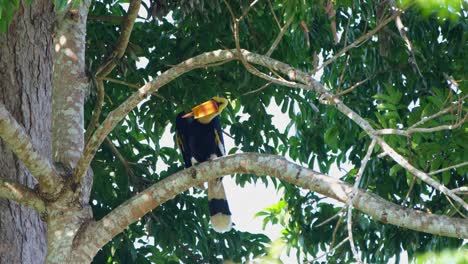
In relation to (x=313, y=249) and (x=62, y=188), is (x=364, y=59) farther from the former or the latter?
(x=62, y=188)

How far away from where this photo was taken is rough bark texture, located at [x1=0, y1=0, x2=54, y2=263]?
5.56 meters

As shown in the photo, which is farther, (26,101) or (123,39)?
(123,39)

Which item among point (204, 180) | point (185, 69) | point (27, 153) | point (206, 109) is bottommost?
point (204, 180)

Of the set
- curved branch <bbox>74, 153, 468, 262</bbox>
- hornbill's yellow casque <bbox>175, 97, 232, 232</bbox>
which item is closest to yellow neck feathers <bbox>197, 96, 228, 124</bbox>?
hornbill's yellow casque <bbox>175, 97, 232, 232</bbox>

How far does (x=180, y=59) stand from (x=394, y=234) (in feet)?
6.77

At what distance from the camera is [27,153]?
4.96m

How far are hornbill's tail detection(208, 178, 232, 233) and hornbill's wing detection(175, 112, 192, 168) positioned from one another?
16.8 inches

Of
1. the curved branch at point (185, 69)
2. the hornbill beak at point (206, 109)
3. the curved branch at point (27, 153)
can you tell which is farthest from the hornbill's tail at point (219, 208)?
the curved branch at point (27, 153)

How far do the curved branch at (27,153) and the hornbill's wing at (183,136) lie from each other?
245 cm

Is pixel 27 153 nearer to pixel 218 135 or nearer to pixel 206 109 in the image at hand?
pixel 206 109

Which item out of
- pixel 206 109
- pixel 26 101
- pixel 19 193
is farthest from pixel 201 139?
pixel 19 193

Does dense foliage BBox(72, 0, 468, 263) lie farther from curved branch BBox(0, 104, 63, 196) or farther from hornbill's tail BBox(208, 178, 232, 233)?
curved branch BBox(0, 104, 63, 196)

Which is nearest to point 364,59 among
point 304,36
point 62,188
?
point 304,36

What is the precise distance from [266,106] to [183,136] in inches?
30.4
